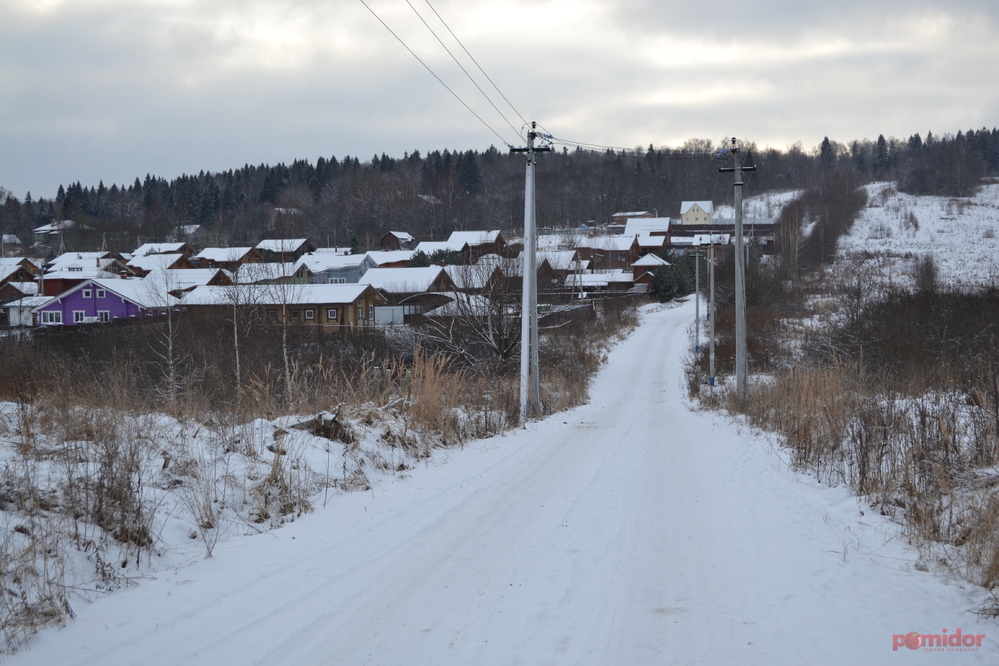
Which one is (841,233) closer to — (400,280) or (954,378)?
(400,280)

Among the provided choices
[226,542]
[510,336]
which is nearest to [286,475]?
[226,542]

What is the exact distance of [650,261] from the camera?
81375mm

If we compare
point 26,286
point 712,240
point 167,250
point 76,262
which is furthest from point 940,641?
point 167,250

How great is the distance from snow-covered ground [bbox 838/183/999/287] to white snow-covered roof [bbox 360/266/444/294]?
119 ft

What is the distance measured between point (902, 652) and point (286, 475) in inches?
221

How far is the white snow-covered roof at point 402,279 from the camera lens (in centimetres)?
5728

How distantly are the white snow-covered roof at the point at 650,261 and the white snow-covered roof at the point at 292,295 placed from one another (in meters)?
39.3

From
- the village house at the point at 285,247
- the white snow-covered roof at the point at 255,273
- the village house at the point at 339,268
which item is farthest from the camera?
the village house at the point at 285,247

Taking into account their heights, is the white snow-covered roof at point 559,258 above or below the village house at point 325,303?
above

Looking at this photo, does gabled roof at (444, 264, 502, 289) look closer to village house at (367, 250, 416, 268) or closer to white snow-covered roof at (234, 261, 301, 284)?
white snow-covered roof at (234, 261, 301, 284)

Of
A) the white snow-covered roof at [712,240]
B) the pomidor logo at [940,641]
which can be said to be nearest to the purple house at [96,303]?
the white snow-covered roof at [712,240]

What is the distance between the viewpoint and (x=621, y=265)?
8475 cm

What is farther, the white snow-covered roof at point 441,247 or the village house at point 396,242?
the village house at point 396,242

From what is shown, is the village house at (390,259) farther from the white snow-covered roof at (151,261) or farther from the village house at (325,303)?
the white snow-covered roof at (151,261)
